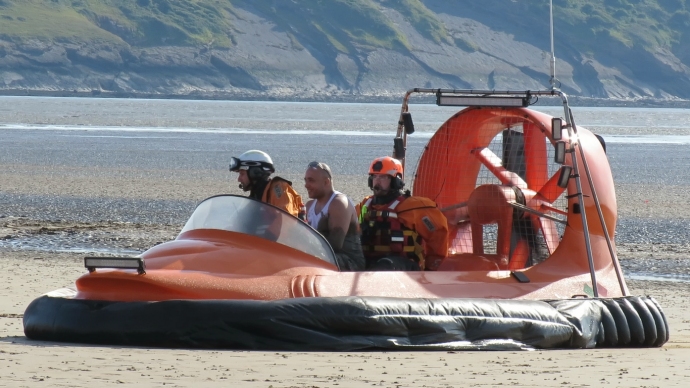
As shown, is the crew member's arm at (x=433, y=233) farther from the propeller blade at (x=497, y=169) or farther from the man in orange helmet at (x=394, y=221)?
the propeller blade at (x=497, y=169)

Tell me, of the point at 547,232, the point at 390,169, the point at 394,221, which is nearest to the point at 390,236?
the point at 394,221

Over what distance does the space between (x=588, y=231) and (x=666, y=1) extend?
126045mm

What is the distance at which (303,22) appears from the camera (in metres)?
112

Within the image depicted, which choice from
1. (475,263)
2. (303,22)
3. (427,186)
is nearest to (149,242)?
(427,186)

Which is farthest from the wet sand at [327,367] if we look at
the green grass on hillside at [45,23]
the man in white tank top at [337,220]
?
the green grass on hillside at [45,23]

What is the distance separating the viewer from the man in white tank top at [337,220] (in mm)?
6840

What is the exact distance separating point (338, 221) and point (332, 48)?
101437 millimetres

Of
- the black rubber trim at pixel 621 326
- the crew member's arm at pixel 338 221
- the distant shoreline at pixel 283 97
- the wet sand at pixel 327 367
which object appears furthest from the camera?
the distant shoreline at pixel 283 97

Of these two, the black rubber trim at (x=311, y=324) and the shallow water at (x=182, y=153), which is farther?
the shallow water at (x=182, y=153)

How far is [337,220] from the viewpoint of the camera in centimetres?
684

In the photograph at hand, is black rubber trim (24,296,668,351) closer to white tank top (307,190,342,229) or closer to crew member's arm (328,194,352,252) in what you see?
crew member's arm (328,194,352,252)

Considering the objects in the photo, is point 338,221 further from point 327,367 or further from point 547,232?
point 547,232

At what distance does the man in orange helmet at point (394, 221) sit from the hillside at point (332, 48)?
8772 cm

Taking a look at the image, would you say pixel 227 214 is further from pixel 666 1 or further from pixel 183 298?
pixel 666 1
